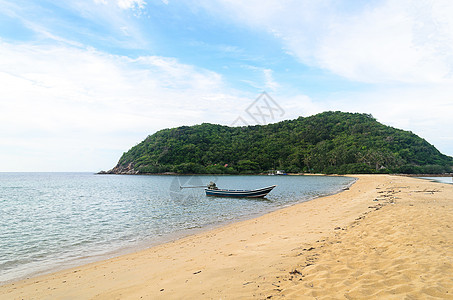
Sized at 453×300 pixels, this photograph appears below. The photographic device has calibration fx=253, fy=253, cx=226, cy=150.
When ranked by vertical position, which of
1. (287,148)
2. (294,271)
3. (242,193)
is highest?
(287,148)

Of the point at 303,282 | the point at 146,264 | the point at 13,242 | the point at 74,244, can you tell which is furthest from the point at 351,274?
the point at 13,242

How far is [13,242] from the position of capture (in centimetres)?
1145

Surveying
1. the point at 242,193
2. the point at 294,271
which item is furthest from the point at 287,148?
the point at 294,271

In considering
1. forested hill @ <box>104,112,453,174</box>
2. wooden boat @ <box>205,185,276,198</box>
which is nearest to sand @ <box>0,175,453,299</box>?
wooden boat @ <box>205,185,276,198</box>

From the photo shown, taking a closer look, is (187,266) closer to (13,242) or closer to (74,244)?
(74,244)

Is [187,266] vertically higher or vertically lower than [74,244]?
higher

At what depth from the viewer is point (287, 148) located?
134375 millimetres

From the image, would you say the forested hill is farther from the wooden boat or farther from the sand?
the sand

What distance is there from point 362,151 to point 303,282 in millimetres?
117341

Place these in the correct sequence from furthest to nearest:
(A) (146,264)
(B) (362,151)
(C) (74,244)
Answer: (B) (362,151) → (C) (74,244) → (A) (146,264)

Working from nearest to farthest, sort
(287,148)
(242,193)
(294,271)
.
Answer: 1. (294,271)
2. (242,193)
3. (287,148)

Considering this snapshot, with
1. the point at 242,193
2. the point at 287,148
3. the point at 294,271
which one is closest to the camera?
the point at 294,271

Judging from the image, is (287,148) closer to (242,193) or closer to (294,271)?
(242,193)

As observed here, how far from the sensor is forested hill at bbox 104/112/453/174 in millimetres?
106250
